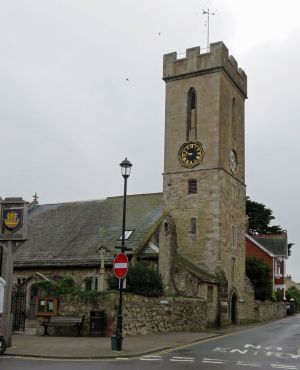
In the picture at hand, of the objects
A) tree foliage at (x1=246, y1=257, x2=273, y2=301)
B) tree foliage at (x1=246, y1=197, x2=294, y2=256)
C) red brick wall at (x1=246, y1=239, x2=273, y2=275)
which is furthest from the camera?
tree foliage at (x1=246, y1=197, x2=294, y2=256)

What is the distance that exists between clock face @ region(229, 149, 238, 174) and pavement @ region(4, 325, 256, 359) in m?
20.4

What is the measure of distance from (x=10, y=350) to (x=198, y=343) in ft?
26.6

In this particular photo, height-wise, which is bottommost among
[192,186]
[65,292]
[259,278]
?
[65,292]

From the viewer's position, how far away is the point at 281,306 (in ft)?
179

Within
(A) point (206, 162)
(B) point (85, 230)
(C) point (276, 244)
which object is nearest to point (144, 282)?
(B) point (85, 230)

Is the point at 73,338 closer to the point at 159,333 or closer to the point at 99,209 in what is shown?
the point at 159,333

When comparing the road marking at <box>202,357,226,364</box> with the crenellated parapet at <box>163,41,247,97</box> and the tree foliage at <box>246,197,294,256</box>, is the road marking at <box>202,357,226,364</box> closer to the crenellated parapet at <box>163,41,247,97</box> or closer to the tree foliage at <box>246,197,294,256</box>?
the crenellated parapet at <box>163,41,247,97</box>

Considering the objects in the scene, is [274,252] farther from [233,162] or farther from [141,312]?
[141,312]

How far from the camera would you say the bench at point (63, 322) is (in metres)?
23.4

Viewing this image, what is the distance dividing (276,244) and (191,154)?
2848 centimetres

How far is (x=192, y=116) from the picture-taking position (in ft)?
138

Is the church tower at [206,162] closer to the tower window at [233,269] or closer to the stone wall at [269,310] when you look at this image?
the tower window at [233,269]

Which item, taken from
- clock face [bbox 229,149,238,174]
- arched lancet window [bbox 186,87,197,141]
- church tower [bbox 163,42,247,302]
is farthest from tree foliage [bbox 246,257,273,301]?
arched lancet window [bbox 186,87,197,141]

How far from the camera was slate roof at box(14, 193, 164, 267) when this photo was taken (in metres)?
37.3
